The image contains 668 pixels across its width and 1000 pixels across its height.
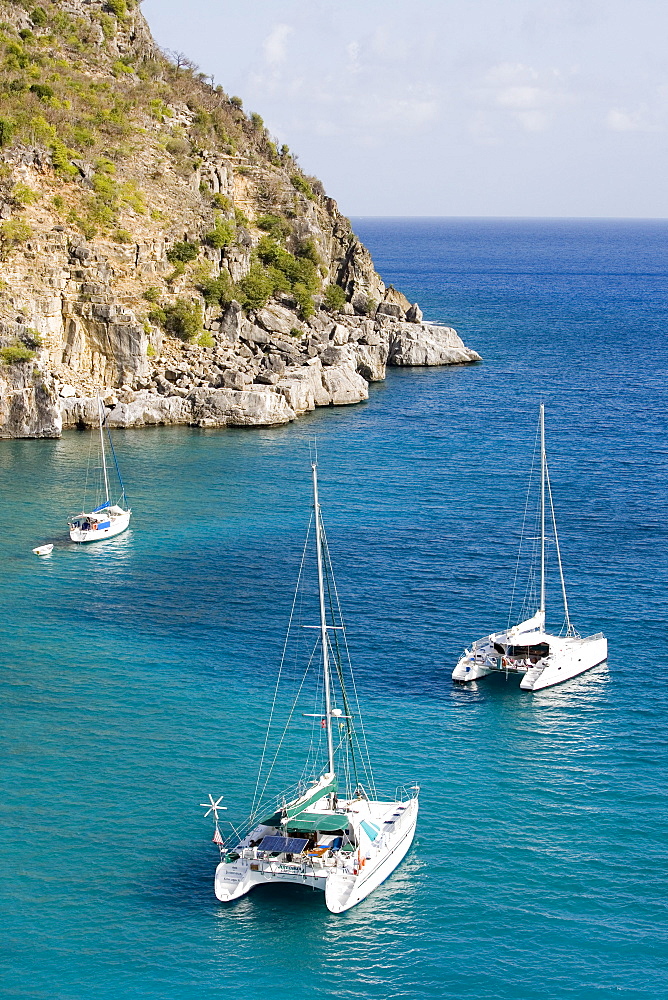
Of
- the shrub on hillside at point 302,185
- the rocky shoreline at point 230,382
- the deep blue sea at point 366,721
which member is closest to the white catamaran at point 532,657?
the deep blue sea at point 366,721

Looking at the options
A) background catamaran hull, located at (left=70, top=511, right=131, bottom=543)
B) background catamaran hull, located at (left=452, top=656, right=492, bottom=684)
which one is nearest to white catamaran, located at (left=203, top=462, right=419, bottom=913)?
background catamaran hull, located at (left=452, top=656, right=492, bottom=684)

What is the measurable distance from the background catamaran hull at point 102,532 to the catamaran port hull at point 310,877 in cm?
4020

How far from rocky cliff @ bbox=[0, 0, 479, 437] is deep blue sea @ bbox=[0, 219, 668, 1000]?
9445 mm

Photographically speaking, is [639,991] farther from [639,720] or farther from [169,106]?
[169,106]

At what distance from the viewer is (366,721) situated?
53.6 m

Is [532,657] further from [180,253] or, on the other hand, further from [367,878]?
[180,253]

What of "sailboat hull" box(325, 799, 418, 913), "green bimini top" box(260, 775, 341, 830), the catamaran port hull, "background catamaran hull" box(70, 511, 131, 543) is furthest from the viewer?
"background catamaran hull" box(70, 511, 131, 543)

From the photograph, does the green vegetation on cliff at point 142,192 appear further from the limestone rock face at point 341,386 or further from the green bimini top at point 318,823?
the green bimini top at point 318,823

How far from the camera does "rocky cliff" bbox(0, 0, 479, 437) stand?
4338 inches

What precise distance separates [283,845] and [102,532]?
136 ft

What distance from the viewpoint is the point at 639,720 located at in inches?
2125

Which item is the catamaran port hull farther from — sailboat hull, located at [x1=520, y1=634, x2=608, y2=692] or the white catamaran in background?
the white catamaran in background

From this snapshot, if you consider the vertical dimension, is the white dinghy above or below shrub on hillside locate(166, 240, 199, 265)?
below

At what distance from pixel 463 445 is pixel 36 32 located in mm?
71582
